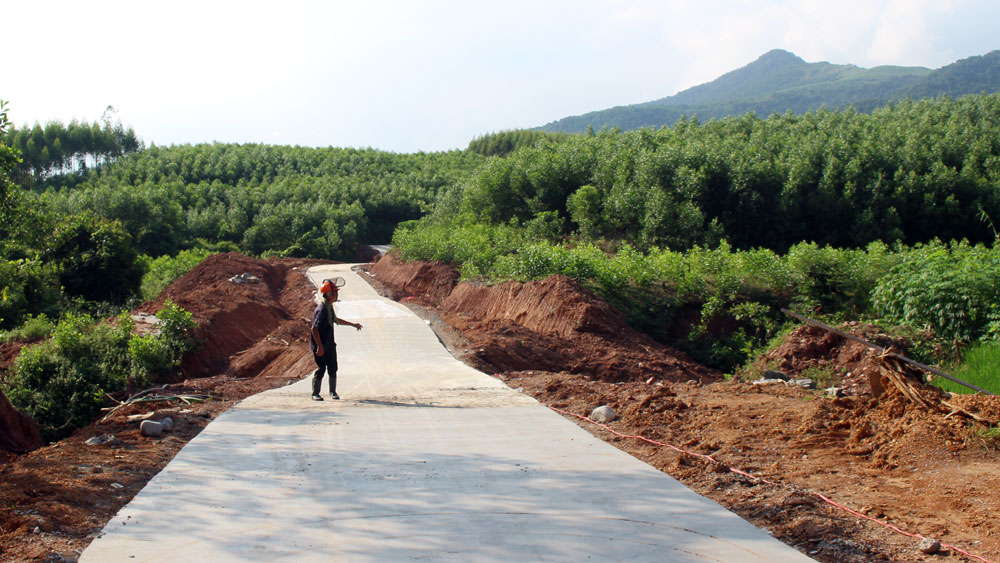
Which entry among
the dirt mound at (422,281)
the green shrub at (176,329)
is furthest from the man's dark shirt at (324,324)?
the dirt mound at (422,281)

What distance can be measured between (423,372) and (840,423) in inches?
262

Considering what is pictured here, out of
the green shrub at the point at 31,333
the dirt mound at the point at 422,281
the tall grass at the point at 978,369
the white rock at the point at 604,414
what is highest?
the white rock at the point at 604,414

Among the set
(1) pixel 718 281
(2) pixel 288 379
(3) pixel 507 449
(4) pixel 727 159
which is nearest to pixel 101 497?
(3) pixel 507 449

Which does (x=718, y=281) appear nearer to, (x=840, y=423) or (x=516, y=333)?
(x=516, y=333)

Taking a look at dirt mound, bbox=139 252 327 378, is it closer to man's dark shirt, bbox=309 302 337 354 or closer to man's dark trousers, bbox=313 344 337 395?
man's dark trousers, bbox=313 344 337 395

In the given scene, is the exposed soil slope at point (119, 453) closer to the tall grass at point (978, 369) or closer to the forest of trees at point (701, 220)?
the forest of trees at point (701, 220)

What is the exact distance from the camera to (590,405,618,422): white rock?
8.45 meters

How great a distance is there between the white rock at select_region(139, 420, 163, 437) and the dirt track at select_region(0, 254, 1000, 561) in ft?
0.57

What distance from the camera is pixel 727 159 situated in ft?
97.7

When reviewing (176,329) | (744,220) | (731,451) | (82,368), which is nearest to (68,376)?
(82,368)

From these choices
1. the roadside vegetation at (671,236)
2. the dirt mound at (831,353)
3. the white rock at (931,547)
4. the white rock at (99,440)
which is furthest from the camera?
the roadside vegetation at (671,236)

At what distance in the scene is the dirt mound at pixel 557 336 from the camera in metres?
13.4

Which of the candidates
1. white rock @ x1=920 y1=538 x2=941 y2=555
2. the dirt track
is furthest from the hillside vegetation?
white rock @ x1=920 y1=538 x2=941 y2=555

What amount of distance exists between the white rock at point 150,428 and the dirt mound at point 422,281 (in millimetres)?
15430
